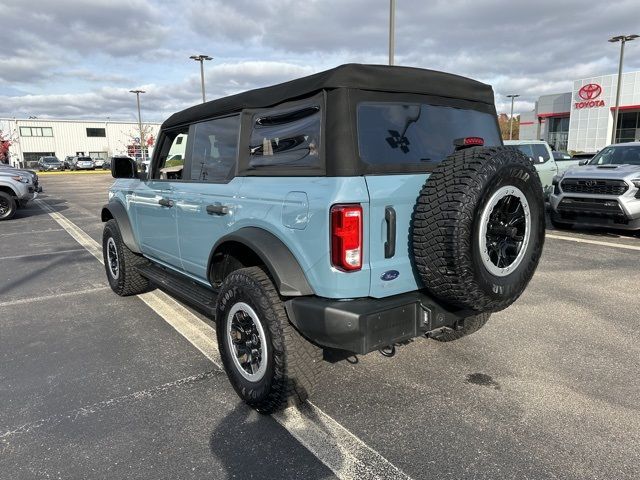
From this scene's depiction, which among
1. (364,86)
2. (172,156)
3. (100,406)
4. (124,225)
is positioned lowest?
(100,406)

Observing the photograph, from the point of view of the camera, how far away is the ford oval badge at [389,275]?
2.62 metres

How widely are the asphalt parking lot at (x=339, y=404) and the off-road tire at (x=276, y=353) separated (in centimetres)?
16

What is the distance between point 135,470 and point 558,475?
211cm

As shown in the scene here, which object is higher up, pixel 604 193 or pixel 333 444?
pixel 604 193

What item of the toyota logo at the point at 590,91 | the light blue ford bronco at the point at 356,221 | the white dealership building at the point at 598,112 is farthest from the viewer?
the toyota logo at the point at 590,91

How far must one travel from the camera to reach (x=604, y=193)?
26.9ft

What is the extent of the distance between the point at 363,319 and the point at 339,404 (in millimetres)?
862

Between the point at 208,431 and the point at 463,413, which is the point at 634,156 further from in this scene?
the point at 208,431

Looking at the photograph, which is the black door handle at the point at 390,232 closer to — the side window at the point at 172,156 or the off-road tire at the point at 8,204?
the side window at the point at 172,156

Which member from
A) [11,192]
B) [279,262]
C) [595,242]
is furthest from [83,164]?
[279,262]

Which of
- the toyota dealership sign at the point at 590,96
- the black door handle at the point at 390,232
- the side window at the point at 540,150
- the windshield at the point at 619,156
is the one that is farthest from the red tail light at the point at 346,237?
the toyota dealership sign at the point at 590,96

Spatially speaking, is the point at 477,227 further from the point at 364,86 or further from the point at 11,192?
the point at 11,192

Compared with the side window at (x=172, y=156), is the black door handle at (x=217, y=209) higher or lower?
lower

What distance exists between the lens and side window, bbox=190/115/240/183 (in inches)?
133
